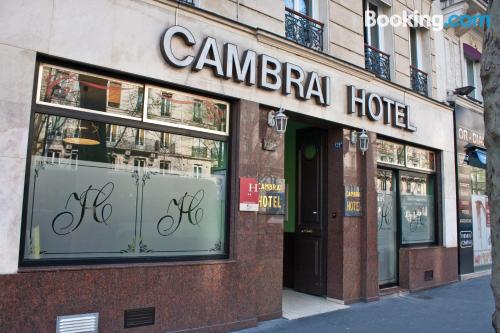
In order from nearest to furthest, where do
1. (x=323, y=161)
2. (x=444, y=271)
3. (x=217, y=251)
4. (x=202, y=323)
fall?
1. (x=202, y=323)
2. (x=217, y=251)
3. (x=323, y=161)
4. (x=444, y=271)

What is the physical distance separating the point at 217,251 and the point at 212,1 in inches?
151

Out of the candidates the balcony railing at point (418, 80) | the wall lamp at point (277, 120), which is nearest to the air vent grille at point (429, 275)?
the balcony railing at point (418, 80)

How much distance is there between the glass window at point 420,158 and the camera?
410 inches

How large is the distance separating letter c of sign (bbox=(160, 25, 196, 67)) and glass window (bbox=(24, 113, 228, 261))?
1.03m

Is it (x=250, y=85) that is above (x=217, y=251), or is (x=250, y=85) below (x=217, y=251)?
above

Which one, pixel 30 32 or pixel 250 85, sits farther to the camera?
pixel 250 85

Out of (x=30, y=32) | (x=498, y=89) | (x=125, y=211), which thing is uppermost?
(x=30, y=32)

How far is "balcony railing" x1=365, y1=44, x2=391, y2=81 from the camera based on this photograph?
31.1ft

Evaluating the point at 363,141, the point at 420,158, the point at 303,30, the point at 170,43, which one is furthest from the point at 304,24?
the point at 420,158

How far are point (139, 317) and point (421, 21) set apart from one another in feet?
33.3

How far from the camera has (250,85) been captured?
6.73 metres

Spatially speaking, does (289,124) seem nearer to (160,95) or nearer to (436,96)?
(160,95)

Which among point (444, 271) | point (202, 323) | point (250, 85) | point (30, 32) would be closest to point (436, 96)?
point (444, 271)

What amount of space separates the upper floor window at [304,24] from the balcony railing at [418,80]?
12.4 feet
